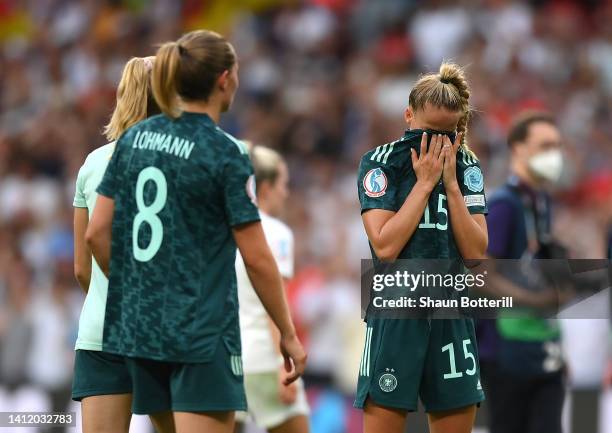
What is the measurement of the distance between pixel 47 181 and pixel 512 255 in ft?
25.4

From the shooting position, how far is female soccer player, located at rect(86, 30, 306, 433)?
418 cm

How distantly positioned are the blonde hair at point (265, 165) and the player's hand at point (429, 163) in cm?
197

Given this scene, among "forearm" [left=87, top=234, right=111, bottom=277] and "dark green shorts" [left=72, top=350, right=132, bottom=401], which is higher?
"forearm" [left=87, top=234, right=111, bottom=277]

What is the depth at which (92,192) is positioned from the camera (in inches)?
188

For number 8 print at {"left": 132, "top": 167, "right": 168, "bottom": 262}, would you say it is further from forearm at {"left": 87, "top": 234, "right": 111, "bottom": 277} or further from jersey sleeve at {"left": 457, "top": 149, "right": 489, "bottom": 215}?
jersey sleeve at {"left": 457, "top": 149, "right": 489, "bottom": 215}

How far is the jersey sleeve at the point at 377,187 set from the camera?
454 centimetres

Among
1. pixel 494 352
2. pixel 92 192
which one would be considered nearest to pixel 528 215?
pixel 494 352

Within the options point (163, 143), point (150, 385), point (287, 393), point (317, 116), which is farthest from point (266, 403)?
point (317, 116)

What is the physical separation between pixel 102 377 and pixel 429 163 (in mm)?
1484

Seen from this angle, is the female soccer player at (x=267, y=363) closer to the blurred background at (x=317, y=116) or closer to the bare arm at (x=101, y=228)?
the bare arm at (x=101, y=228)

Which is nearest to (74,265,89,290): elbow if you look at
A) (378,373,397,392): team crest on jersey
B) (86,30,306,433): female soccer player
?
(86,30,306,433): female soccer player

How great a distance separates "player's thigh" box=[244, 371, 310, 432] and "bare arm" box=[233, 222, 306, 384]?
1863 mm

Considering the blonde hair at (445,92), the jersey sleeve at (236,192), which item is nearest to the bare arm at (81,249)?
the jersey sleeve at (236,192)

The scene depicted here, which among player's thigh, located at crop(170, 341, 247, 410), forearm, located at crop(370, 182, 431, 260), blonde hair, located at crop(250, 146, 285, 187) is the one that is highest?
blonde hair, located at crop(250, 146, 285, 187)
